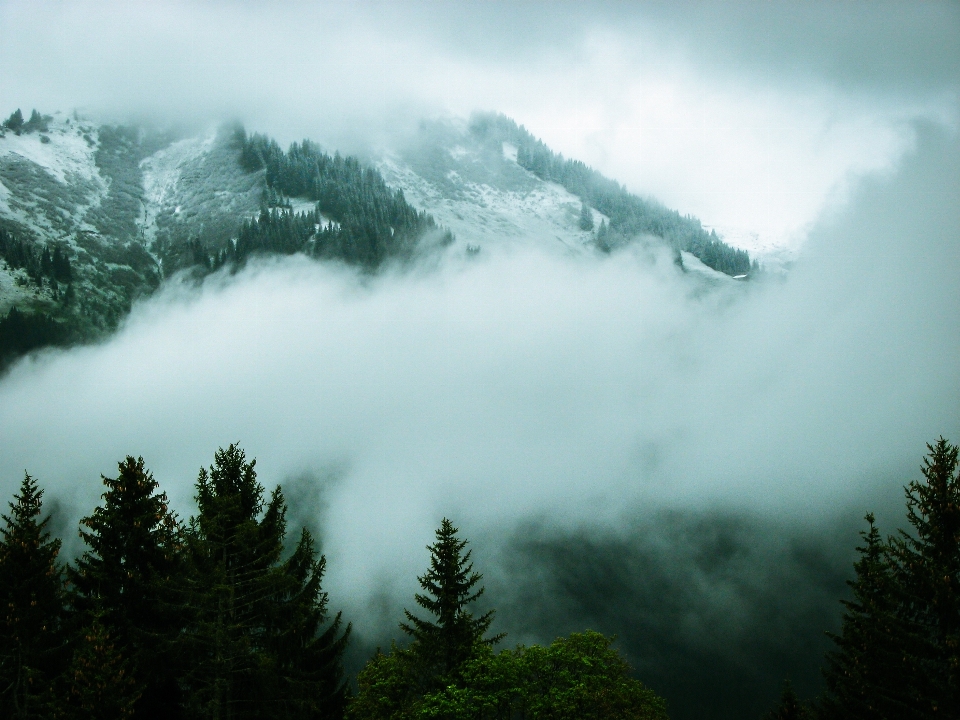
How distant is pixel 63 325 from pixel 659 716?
7849 inches

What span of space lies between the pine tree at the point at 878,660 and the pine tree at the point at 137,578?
2590 cm

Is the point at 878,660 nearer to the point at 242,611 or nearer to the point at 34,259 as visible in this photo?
the point at 242,611

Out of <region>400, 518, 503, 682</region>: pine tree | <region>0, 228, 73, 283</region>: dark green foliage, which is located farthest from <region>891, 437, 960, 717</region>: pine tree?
<region>0, 228, 73, 283</region>: dark green foliage

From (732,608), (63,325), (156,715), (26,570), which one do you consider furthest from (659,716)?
(63,325)

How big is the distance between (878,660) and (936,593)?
17.8 ft

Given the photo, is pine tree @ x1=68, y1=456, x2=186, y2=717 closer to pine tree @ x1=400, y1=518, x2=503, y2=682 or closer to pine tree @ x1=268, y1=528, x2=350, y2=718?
pine tree @ x1=268, y1=528, x2=350, y2=718

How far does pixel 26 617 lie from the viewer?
27047 mm

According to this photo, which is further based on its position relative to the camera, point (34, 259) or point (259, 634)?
point (34, 259)

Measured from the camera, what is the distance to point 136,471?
29.8 meters

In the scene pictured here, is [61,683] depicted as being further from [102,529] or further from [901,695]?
[901,695]

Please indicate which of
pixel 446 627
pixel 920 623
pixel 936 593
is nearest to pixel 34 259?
pixel 446 627

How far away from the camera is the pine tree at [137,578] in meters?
28.1

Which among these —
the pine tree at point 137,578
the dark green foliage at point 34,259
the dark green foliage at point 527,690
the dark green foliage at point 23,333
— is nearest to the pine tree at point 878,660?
the dark green foliage at point 527,690

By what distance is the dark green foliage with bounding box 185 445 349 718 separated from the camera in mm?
27062
